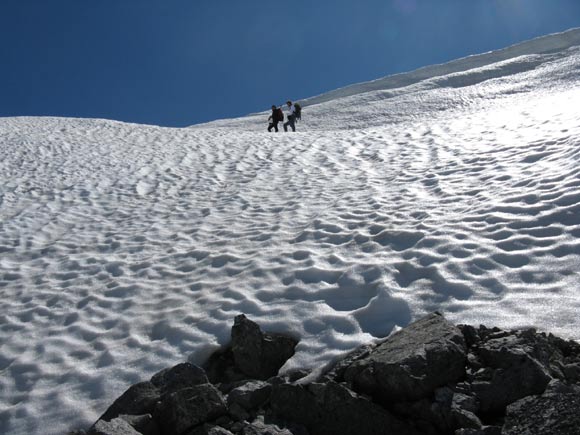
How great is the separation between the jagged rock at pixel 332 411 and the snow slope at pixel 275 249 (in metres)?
0.77

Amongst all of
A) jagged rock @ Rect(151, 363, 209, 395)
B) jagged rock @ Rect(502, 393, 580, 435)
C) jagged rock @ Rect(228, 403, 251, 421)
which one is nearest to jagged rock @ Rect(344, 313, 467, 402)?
jagged rock @ Rect(502, 393, 580, 435)

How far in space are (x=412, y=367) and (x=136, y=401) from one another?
2347mm

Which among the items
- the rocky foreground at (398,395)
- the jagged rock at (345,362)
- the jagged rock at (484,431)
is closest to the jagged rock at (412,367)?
the rocky foreground at (398,395)

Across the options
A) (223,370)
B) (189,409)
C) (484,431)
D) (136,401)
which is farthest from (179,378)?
(484,431)

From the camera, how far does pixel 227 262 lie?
8.09m

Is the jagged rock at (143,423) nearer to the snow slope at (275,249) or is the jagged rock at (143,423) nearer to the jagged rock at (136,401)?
the jagged rock at (136,401)

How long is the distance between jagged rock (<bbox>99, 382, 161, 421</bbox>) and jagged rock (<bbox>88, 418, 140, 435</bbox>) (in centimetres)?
41

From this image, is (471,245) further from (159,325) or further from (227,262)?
(159,325)

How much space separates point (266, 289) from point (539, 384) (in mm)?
3636

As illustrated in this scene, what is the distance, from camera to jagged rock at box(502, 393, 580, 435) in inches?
130

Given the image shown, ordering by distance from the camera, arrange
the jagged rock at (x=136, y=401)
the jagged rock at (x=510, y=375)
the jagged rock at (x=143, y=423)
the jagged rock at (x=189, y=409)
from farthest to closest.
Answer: the jagged rock at (x=136, y=401)
the jagged rock at (x=143, y=423)
the jagged rock at (x=189, y=409)
the jagged rock at (x=510, y=375)

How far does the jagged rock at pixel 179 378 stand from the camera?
4797mm

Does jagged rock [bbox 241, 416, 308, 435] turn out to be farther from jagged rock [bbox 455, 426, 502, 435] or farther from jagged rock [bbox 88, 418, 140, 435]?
jagged rock [bbox 455, 426, 502, 435]

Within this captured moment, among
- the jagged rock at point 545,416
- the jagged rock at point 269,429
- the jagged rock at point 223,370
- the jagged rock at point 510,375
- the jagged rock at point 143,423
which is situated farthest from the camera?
the jagged rock at point 223,370
